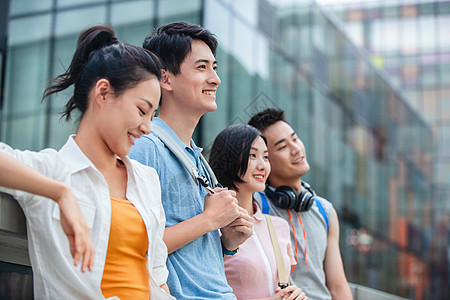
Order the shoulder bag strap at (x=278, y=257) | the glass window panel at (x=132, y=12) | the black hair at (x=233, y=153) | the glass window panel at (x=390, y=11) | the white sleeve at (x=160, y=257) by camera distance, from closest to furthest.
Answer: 1. the white sleeve at (x=160, y=257)
2. the shoulder bag strap at (x=278, y=257)
3. the black hair at (x=233, y=153)
4. the glass window panel at (x=132, y=12)
5. the glass window panel at (x=390, y=11)

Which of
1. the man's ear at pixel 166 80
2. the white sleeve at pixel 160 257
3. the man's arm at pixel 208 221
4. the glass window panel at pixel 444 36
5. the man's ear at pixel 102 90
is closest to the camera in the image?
the man's ear at pixel 102 90

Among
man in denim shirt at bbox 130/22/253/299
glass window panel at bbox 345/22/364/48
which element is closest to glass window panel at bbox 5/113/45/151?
man in denim shirt at bbox 130/22/253/299

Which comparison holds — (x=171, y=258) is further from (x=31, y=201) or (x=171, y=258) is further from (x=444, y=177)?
(x=444, y=177)

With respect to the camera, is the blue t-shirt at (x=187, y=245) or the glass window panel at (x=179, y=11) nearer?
the blue t-shirt at (x=187, y=245)

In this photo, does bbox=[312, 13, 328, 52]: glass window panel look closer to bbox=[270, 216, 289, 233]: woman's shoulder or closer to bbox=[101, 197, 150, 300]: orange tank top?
bbox=[270, 216, 289, 233]: woman's shoulder

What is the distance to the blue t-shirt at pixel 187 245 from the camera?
3.06 meters

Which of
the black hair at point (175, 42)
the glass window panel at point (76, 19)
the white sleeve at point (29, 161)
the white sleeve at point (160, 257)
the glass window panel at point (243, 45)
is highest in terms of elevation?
the glass window panel at point (76, 19)

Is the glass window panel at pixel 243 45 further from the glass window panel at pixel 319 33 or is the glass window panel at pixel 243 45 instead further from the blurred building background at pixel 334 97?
the glass window panel at pixel 319 33

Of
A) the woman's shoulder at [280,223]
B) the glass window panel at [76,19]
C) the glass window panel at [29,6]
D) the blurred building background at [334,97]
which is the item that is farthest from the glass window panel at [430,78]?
the woman's shoulder at [280,223]

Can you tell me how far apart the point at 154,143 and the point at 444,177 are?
103 feet

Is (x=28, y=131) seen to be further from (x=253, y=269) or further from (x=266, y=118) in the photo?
(x=253, y=269)

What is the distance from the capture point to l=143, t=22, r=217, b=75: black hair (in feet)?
11.7

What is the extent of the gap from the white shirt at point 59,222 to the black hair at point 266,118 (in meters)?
2.24

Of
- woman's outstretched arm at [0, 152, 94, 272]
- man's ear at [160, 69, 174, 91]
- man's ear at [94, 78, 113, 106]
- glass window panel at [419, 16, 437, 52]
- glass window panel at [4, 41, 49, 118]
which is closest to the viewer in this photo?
woman's outstretched arm at [0, 152, 94, 272]
